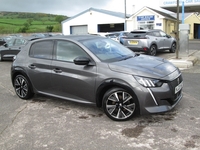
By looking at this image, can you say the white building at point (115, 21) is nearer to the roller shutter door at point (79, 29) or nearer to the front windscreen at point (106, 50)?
the roller shutter door at point (79, 29)

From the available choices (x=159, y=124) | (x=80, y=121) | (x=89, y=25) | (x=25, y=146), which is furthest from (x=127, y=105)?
(x=89, y=25)

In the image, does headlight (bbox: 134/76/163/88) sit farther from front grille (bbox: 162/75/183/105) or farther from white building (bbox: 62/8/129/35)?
white building (bbox: 62/8/129/35)

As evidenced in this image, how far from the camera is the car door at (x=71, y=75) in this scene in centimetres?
456

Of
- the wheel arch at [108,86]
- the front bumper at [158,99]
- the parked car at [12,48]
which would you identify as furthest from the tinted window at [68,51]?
the parked car at [12,48]

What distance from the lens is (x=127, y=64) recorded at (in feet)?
14.5

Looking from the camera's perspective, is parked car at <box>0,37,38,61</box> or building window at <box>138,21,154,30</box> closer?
parked car at <box>0,37,38,61</box>

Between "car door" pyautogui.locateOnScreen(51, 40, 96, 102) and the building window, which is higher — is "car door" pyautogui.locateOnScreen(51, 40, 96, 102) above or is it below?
below

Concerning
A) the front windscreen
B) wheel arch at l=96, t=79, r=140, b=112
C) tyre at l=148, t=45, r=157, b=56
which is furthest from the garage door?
wheel arch at l=96, t=79, r=140, b=112

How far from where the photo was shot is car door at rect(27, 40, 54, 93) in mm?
5227

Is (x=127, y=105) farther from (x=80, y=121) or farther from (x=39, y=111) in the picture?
(x=39, y=111)

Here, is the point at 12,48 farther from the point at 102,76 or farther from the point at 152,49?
the point at 102,76

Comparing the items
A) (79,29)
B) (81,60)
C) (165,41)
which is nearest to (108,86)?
(81,60)

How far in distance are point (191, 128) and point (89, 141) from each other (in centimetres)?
173

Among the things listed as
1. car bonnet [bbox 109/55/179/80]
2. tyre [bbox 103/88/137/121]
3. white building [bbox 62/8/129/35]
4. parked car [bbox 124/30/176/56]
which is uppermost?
white building [bbox 62/8/129/35]
